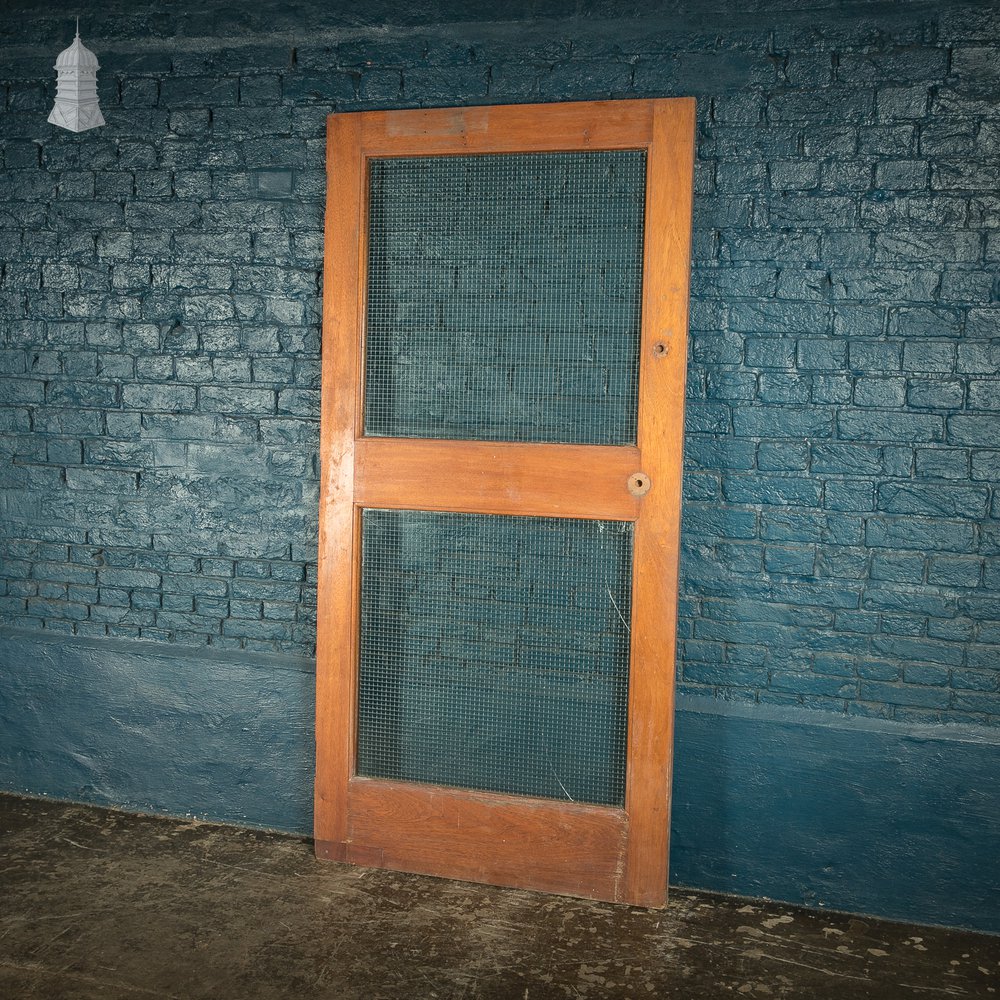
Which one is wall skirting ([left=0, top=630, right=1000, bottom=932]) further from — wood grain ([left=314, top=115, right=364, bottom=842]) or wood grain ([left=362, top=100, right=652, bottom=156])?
wood grain ([left=362, top=100, right=652, bottom=156])

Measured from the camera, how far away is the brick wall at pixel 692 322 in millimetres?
2824

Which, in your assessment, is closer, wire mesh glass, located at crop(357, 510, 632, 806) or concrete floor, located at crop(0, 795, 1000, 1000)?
concrete floor, located at crop(0, 795, 1000, 1000)

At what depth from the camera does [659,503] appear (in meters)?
2.87

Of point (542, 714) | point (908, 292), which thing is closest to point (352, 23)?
point (908, 292)

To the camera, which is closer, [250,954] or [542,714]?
[250,954]

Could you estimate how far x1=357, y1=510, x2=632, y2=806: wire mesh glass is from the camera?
297 cm

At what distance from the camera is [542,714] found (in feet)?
9.93

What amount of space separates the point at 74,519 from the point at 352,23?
185 centimetres

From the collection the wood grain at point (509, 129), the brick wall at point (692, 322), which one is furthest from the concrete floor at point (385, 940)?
the wood grain at point (509, 129)

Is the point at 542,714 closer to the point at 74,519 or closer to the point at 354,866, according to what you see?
the point at 354,866

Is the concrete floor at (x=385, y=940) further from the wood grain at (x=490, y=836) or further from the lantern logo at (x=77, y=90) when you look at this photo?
the lantern logo at (x=77, y=90)

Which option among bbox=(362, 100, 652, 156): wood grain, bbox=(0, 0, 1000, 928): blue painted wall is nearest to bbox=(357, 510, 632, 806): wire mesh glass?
bbox=(0, 0, 1000, 928): blue painted wall

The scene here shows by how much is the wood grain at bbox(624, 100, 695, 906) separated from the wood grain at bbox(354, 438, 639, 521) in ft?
0.30

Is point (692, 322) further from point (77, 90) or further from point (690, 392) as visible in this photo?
point (77, 90)
